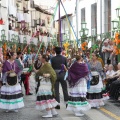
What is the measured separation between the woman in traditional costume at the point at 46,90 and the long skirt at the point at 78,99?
410mm

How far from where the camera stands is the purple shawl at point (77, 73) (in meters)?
10.6

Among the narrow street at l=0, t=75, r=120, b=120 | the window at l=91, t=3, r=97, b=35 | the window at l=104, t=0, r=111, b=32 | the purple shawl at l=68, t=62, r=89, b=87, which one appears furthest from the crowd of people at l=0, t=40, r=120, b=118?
the window at l=91, t=3, r=97, b=35

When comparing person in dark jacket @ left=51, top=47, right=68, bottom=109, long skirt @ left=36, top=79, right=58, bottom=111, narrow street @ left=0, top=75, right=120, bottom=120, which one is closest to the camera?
narrow street @ left=0, top=75, right=120, bottom=120

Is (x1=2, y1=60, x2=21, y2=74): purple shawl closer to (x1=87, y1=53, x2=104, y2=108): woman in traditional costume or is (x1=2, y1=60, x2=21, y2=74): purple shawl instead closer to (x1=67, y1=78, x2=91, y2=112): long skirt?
(x1=67, y1=78, x2=91, y2=112): long skirt

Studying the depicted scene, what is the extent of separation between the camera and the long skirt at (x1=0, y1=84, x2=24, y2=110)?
1120 centimetres

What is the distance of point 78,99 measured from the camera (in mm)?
10539

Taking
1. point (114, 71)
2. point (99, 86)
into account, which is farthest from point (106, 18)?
point (99, 86)

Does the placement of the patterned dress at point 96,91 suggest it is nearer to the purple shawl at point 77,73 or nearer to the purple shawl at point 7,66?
the purple shawl at point 77,73

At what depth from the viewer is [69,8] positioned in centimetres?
3697

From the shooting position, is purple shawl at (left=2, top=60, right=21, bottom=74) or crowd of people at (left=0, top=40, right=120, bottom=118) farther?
purple shawl at (left=2, top=60, right=21, bottom=74)

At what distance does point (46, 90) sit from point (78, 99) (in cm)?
84

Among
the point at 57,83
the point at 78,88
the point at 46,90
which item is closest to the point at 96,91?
the point at 57,83

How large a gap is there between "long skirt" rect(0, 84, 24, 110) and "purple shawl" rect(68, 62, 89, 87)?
1574 mm

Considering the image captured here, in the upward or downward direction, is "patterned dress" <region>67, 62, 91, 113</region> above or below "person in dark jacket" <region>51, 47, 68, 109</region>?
below
